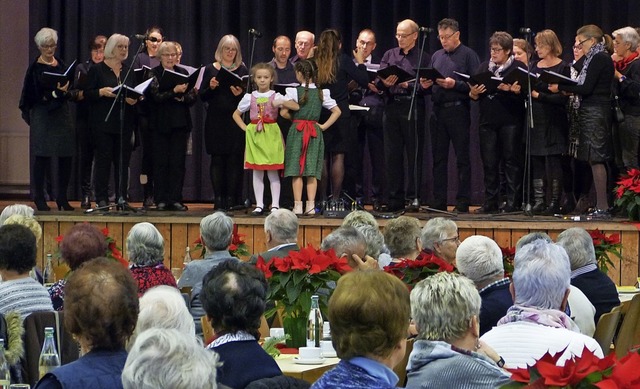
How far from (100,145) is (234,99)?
3.79 feet

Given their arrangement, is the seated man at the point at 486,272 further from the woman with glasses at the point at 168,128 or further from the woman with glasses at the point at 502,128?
the woman with glasses at the point at 168,128

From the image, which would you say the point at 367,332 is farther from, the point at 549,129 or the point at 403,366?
the point at 549,129

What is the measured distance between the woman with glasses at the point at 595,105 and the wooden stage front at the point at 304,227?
0.53 meters

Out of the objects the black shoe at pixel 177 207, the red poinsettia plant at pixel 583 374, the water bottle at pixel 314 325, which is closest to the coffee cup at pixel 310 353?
the water bottle at pixel 314 325

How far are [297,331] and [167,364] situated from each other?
2449mm

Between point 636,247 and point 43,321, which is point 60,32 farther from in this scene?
point 43,321

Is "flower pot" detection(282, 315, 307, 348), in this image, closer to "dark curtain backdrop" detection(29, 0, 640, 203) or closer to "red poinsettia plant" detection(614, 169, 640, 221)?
"red poinsettia plant" detection(614, 169, 640, 221)

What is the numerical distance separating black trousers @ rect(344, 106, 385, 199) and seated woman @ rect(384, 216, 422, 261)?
14.3 ft

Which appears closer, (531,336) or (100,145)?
(531,336)

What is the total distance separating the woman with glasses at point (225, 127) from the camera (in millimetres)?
9828

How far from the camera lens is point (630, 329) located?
16.3ft

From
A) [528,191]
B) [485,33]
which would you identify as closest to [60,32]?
[485,33]

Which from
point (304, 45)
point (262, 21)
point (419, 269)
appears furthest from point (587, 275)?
point (262, 21)

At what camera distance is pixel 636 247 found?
866cm
